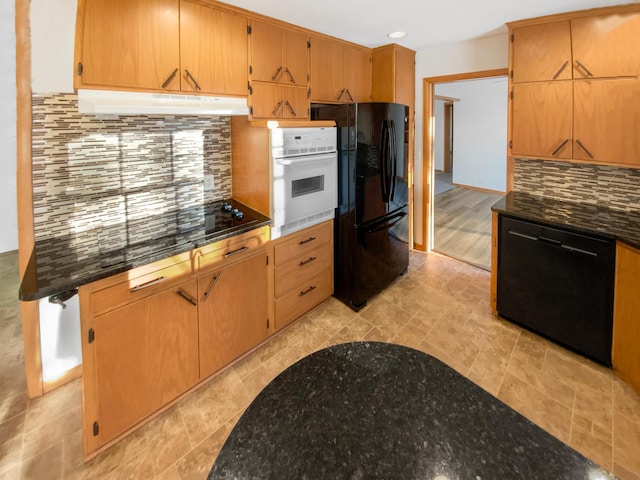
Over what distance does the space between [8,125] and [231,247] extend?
246cm

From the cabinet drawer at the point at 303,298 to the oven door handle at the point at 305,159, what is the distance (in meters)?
0.97

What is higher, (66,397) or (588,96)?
(588,96)

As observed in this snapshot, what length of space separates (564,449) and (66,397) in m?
2.54

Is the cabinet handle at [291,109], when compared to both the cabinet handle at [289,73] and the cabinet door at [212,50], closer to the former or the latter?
the cabinet handle at [289,73]

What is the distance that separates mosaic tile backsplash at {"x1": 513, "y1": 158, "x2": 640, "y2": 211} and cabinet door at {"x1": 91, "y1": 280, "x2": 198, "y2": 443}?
290 cm

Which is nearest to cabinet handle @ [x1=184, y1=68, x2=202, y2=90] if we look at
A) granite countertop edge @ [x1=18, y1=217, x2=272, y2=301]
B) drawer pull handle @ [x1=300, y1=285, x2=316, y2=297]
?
granite countertop edge @ [x1=18, y1=217, x2=272, y2=301]

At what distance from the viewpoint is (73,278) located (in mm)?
1563

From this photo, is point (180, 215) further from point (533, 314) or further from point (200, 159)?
point (533, 314)

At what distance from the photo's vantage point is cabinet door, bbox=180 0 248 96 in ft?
7.04

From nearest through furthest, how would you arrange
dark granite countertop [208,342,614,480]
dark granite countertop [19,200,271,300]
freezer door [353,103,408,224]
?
dark granite countertop [208,342,614,480] < dark granite countertop [19,200,271,300] < freezer door [353,103,408,224]

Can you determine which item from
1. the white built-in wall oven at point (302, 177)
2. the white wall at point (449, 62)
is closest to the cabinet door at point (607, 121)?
the white wall at point (449, 62)

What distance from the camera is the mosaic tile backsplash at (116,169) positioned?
2.00 m

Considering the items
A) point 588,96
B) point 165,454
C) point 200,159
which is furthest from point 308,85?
point 165,454

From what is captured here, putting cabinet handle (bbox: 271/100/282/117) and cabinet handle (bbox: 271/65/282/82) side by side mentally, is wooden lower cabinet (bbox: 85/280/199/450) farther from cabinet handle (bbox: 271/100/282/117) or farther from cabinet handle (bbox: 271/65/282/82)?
cabinet handle (bbox: 271/65/282/82)
